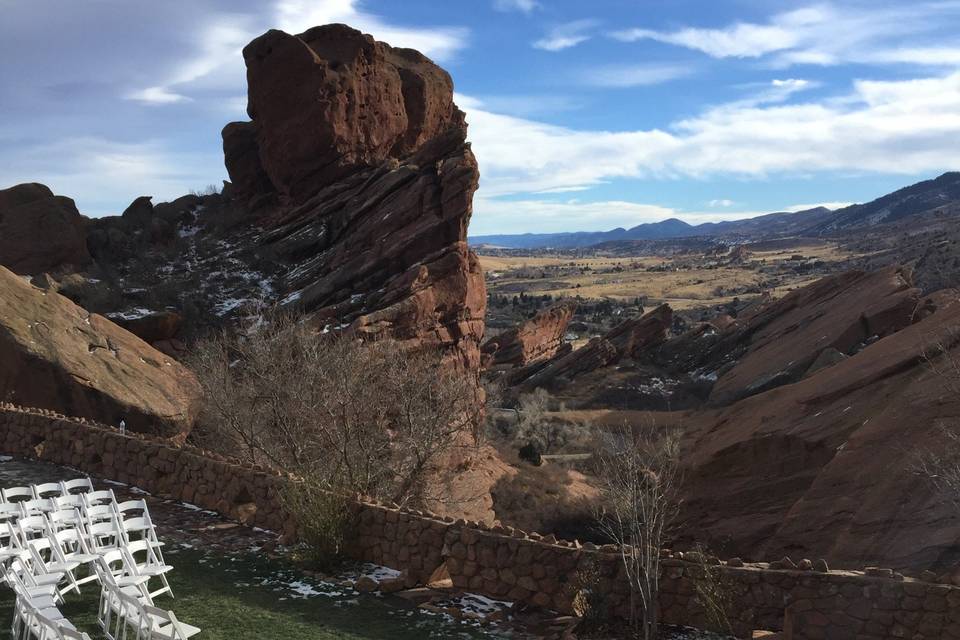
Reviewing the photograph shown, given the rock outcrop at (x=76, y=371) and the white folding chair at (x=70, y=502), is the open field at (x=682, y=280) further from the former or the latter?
the white folding chair at (x=70, y=502)

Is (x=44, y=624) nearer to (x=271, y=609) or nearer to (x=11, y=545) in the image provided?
(x=271, y=609)

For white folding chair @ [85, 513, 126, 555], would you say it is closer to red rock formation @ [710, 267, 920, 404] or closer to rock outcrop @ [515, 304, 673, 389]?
red rock formation @ [710, 267, 920, 404]

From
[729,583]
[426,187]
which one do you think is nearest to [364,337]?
[426,187]

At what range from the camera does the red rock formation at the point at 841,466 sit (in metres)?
13.3

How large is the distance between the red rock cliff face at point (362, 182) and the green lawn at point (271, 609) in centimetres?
1930

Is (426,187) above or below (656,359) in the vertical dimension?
above

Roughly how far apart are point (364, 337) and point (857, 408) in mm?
17794

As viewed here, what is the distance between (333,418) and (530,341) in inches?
1816

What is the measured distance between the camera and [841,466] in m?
16.5

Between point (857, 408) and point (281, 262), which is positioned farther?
point (281, 262)

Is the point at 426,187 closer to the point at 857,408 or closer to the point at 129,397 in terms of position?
the point at 129,397

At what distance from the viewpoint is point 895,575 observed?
8359 mm

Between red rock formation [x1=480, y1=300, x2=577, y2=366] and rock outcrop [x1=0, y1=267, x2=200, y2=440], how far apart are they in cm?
3668

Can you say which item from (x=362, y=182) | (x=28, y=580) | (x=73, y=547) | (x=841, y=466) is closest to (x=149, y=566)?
(x=28, y=580)
